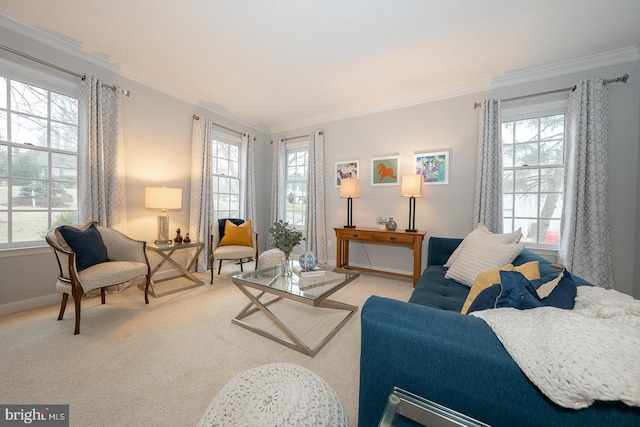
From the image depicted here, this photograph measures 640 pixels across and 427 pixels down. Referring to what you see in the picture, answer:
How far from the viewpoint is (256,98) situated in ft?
12.3

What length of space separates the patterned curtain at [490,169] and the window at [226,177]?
12.9 feet

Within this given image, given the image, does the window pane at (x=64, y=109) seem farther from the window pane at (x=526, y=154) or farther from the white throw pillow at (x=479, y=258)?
the window pane at (x=526, y=154)

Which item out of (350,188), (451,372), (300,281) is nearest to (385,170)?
(350,188)

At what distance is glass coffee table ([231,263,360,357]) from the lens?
1789 mm

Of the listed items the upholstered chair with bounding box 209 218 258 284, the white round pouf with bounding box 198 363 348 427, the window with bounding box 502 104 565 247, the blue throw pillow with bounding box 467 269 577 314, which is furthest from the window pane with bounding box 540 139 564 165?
the upholstered chair with bounding box 209 218 258 284

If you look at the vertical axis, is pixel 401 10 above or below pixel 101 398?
above

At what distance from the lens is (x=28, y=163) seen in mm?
2438

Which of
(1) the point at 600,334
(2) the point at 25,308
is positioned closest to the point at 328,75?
(1) the point at 600,334

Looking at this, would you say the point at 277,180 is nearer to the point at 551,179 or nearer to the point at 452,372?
the point at 551,179

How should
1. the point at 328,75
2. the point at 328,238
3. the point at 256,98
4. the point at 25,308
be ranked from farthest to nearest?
the point at 328,238 < the point at 256,98 < the point at 328,75 < the point at 25,308

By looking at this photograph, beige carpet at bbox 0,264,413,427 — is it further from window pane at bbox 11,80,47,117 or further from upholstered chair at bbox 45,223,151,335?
window pane at bbox 11,80,47,117

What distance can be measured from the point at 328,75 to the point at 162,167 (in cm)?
264

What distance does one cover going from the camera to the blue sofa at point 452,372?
650mm

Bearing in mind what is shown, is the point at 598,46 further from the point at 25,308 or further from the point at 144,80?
the point at 25,308
